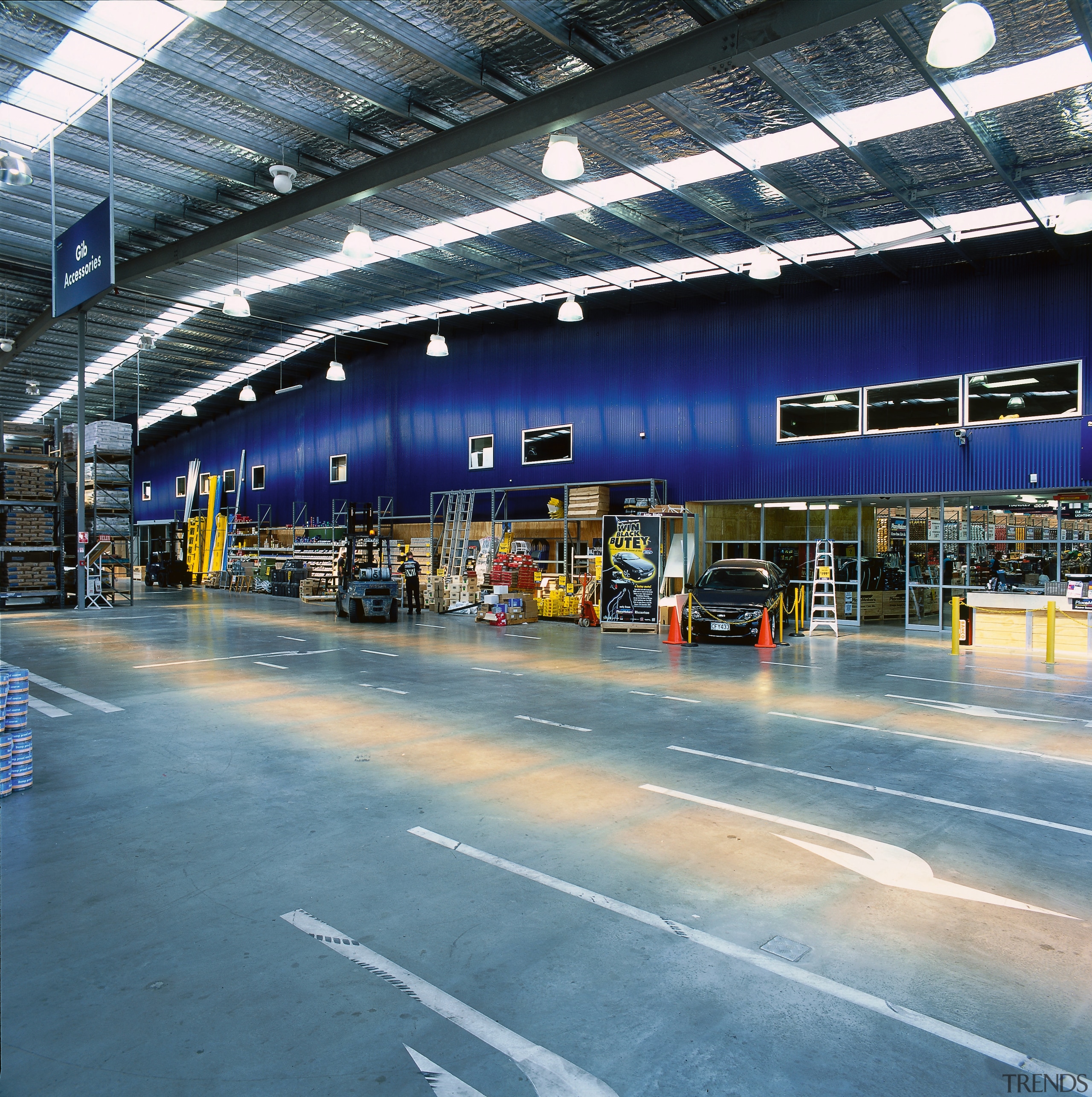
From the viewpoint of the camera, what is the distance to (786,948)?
331 centimetres

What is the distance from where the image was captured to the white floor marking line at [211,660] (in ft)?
36.8

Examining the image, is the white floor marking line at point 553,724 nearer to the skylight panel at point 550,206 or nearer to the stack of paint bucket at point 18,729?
the stack of paint bucket at point 18,729

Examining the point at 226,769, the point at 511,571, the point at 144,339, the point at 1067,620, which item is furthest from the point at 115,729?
the point at 144,339

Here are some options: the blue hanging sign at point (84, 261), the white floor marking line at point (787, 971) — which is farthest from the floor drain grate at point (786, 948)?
the blue hanging sign at point (84, 261)

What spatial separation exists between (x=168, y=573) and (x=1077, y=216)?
35.9 meters

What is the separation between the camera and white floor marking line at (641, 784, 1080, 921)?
3830mm

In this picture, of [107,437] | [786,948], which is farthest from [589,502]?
[786,948]

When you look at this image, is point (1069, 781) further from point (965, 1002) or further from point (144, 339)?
point (144, 339)

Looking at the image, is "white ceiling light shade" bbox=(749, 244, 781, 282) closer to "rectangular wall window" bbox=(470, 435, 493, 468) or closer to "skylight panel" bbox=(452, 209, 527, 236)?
"skylight panel" bbox=(452, 209, 527, 236)

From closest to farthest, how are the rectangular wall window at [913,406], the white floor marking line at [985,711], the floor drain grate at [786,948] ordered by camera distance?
the floor drain grate at [786,948]
the white floor marking line at [985,711]
the rectangular wall window at [913,406]

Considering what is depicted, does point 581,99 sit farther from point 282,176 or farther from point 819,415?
point 819,415

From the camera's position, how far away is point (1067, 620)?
519 inches

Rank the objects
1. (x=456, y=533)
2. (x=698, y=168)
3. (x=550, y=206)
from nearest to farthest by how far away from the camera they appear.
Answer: (x=698, y=168)
(x=550, y=206)
(x=456, y=533)

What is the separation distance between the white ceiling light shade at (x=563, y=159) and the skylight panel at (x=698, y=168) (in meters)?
4.21
